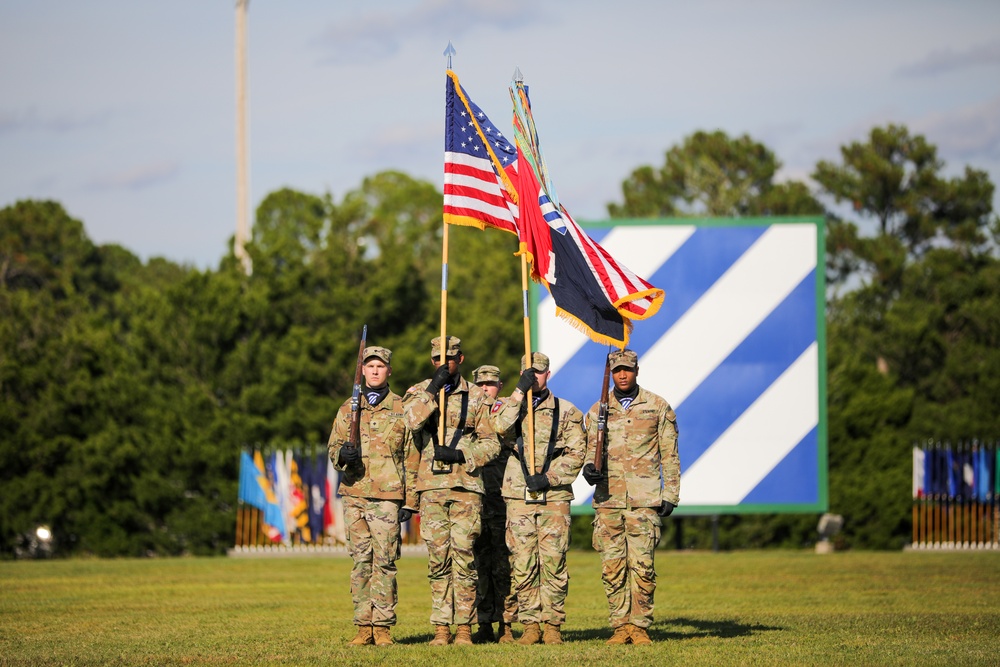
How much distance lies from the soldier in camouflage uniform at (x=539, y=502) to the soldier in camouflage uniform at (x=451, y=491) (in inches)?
9.4

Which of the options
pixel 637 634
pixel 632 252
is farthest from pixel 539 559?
pixel 632 252

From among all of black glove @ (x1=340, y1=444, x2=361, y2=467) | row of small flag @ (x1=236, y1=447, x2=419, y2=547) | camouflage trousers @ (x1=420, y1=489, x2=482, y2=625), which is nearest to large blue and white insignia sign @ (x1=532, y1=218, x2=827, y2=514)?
row of small flag @ (x1=236, y1=447, x2=419, y2=547)

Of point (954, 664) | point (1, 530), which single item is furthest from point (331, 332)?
point (954, 664)

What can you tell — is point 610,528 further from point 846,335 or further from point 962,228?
point 962,228

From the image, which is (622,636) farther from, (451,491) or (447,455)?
(447,455)

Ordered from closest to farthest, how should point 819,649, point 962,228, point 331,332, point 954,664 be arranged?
point 954,664 → point 819,649 → point 331,332 → point 962,228

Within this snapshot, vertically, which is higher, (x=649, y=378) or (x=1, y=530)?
(x=649, y=378)

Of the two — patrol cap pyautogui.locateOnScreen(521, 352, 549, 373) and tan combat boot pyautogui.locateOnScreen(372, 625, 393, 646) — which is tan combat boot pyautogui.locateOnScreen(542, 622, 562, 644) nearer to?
tan combat boot pyautogui.locateOnScreen(372, 625, 393, 646)

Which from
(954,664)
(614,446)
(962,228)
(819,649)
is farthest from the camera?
(962,228)

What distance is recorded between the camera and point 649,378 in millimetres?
21234

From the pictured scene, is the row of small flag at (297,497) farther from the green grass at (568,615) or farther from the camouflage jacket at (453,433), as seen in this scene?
the camouflage jacket at (453,433)

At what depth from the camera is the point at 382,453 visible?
35.9 feet

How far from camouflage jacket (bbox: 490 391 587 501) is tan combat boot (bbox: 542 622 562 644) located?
3.06ft

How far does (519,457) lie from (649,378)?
10.4 m
